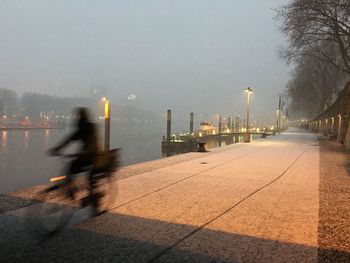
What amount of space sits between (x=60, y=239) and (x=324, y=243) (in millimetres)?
3780

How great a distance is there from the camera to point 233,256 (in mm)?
5258

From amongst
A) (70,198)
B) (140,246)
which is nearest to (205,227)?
(140,246)

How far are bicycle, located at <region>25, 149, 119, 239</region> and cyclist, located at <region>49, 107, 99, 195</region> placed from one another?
10 cm

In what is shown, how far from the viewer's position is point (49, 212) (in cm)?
637

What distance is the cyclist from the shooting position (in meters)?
6.66

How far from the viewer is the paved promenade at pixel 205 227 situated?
5258mm

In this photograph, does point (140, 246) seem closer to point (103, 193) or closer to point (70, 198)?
point (70, 198)

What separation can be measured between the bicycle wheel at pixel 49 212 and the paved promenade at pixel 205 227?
18 cm

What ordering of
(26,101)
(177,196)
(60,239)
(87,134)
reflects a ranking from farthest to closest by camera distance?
(26,101) → (177,196) → (87,134) → (60,239)

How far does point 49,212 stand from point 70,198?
423 millimetres

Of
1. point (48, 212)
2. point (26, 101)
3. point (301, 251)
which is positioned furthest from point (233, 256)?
point (26, 101)

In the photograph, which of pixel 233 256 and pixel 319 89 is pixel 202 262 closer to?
pixel 233 256

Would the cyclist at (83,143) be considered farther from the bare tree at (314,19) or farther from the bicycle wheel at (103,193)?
the bare tree at (314,19)

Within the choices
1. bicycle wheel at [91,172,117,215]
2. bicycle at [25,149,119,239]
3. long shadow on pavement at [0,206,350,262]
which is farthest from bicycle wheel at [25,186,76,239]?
bicycle wheel at [91,172,117,215]
